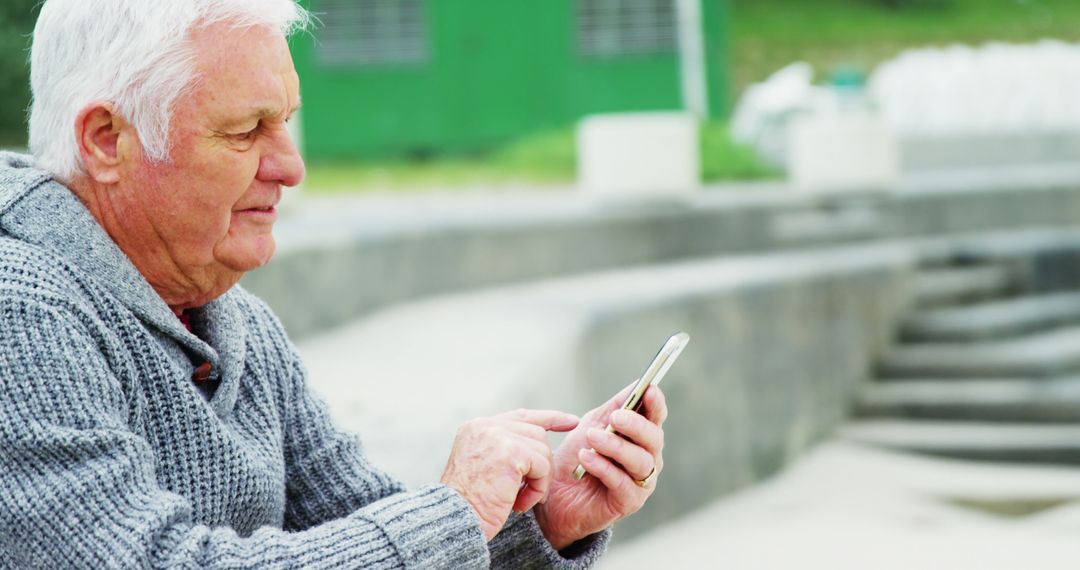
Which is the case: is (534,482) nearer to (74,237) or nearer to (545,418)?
(545,418)

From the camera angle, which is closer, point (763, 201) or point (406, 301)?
point (406, 301)

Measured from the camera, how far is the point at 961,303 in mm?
11156

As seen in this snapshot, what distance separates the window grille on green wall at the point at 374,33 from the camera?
17.4 meters

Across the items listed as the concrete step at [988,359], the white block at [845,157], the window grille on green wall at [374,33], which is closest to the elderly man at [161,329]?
the concrete step at [988,359]

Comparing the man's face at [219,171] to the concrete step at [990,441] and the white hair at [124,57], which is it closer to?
the white hair at [124,57]

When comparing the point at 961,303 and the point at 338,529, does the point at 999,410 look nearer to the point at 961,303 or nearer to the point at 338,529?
the point at 961,303

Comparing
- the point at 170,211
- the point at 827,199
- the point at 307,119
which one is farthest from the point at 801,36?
the point at 170,211

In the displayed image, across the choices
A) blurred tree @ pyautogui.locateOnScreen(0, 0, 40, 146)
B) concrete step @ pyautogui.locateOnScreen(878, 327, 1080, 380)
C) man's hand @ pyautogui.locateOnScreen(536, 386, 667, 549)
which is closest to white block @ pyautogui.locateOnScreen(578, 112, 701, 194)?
concrete step @ pyautogui.locateOnScreen(878, 327, 1080, 380)

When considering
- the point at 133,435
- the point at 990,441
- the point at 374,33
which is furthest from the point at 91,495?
the point at 374,33

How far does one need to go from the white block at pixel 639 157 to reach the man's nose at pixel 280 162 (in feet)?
25.5

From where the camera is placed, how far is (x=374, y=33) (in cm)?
1748

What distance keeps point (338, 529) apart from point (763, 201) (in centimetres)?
906

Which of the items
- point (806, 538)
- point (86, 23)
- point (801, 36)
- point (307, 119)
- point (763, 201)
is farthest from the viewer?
point (801, 36)

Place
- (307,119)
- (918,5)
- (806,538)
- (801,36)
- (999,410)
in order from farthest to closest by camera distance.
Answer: (918,5) → (801,36) → (307,119) → (999,410) → (806,538)
